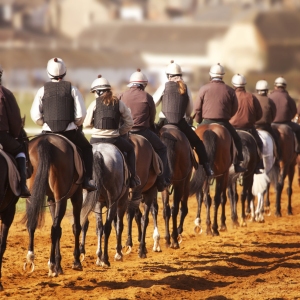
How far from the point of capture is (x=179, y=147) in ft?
53.5

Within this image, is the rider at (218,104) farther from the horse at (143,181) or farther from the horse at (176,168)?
the horse at (143,181)

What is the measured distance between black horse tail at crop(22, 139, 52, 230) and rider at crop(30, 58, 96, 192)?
750mm

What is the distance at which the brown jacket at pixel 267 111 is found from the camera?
20797mm

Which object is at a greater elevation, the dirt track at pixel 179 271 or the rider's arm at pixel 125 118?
the rider's arm at pixel 125 118

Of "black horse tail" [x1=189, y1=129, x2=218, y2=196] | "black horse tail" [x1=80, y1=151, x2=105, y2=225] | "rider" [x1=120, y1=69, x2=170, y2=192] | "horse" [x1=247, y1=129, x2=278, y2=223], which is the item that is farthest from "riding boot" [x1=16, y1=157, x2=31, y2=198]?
"horse" [x1=247, y1=129, x2=278, y2=223]

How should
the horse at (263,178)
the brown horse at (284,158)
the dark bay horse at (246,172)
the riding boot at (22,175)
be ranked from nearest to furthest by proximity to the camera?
1. the riding boot at (22,175)
2. the dark bay horse at (246,172)
3. the horse at (263,178)
4. the brown horse at (284,158)

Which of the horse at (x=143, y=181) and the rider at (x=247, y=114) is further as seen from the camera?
the rider at (x=247, y=114)

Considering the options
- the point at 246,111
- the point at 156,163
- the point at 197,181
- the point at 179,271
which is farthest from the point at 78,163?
the point at 246,111

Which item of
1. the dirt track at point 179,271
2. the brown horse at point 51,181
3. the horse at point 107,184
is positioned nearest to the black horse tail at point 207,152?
the dirt track at point 179,271

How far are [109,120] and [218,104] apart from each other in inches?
170

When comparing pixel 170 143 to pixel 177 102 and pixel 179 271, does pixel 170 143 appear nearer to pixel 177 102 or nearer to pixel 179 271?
pixel 177 102

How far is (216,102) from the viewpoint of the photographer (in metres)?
17.9

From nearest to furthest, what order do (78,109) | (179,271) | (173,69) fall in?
(78,109) < (179,271) < (173,69)

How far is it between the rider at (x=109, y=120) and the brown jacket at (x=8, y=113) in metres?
2.31
